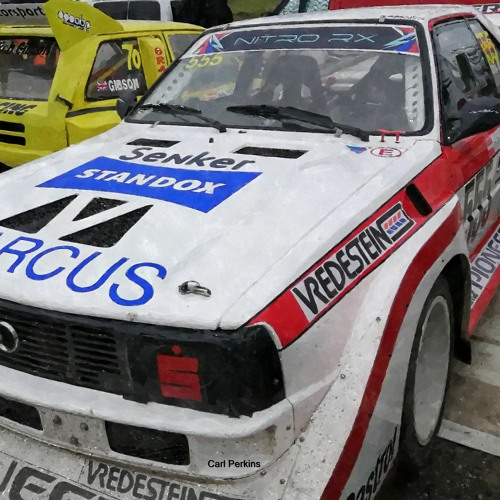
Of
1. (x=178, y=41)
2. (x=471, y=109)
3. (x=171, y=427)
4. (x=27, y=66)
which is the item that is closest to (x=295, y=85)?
(x=471, y=109)

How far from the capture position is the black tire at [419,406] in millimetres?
2348

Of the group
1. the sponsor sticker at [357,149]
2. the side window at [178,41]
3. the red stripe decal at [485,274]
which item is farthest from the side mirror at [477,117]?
the side window at [178,41]

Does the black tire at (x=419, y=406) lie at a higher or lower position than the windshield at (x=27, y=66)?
lower

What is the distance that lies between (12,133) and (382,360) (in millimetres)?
4682

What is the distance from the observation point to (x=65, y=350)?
2.03 meters

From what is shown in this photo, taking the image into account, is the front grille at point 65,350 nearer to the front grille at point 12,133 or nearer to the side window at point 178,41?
the front grille at point 12,133

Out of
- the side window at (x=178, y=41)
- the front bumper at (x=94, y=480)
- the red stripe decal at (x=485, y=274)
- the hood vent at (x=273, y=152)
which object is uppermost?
the hood vent at (x=273, y=152)

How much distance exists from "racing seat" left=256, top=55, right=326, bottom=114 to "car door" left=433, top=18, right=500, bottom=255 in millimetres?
616

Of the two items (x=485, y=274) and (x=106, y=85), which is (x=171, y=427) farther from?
(x=106, y=85)

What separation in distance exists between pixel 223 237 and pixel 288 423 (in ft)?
2.17

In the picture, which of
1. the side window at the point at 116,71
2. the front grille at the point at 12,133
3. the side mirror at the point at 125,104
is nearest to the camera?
the side mirror at the point at 125,104

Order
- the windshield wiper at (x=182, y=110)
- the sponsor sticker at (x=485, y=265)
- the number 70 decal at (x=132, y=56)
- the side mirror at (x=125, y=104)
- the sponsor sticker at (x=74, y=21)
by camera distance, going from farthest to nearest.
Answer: the number 70 decal at (x=132, y=56), the sponsor sticker at (x=74, y=21), the side mirror at (x=125, y=104), the sponsor sticker at (x=485, y=265), the windshield wiper at (x=182, y=110)

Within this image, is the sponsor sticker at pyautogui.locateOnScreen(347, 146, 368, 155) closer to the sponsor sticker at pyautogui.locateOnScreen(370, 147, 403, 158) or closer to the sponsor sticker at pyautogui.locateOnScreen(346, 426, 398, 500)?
the sponsor sticker at pyautogui.locateOnScreen(370, 147, 403, 158)

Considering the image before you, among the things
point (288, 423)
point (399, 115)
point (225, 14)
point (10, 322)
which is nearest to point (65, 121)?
point (399, 115)
